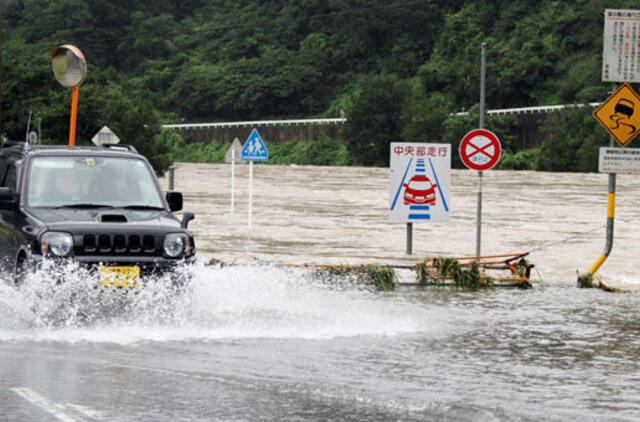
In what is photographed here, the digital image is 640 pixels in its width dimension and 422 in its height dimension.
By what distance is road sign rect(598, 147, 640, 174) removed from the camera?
53.4 feet

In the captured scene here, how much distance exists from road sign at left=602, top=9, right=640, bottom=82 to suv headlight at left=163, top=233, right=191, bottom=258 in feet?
24.6

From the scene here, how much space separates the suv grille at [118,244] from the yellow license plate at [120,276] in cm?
18

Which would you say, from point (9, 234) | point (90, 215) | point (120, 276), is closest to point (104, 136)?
point (9, 234)

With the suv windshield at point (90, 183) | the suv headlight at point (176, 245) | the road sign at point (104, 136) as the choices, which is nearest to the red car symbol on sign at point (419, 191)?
the suv windshield at point (90, 183)

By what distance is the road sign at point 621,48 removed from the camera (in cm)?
1648

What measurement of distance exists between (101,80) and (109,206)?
146 feet

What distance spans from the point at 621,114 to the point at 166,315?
7.95 meters

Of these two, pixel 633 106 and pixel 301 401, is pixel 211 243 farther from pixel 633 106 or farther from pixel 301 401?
pixel 301 401

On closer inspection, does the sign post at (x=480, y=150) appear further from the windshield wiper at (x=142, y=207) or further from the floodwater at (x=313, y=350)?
the windshield wiper at (x=142, y=207)

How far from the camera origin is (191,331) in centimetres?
1108

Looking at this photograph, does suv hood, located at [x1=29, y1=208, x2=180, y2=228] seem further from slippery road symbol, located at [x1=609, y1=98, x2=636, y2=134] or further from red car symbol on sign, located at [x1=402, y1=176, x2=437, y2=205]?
red car symbol on sign, located at [x1=402, y1=176, x2=437, y2=205]

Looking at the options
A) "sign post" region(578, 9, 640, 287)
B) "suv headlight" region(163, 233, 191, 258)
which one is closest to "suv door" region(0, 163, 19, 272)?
"suv headlight" region(163, 233, 191, 258)

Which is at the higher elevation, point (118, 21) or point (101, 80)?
point (118, 21)

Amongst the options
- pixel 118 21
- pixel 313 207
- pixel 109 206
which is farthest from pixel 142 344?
pixel 118 21
